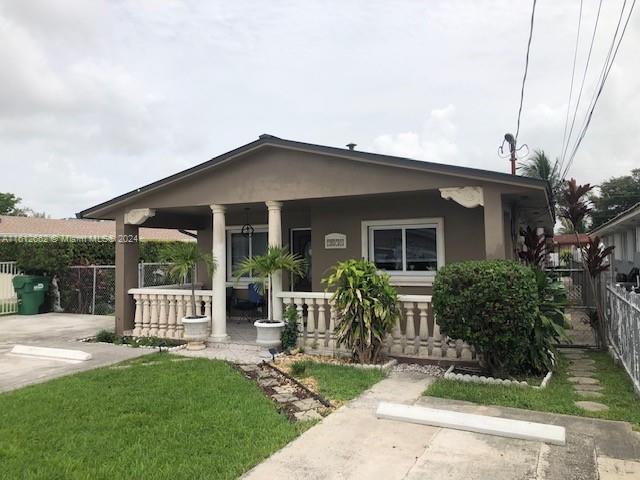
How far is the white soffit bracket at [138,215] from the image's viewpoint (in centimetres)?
970

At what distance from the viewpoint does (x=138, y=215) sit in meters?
Answer: 9.78

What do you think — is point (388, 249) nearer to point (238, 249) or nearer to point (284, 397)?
point (238, 249)

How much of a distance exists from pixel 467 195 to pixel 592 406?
10.6ft

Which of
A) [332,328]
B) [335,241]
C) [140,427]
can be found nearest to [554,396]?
[332,328]

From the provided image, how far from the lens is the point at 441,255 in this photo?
9.03 meters

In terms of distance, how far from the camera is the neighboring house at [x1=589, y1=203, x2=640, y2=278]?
13.9 metres

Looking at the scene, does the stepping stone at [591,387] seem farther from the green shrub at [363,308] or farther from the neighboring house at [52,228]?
the neighboring house at [52,228]

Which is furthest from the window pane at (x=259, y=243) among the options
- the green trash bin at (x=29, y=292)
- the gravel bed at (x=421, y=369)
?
the green trash bin at (x=29, y=292)

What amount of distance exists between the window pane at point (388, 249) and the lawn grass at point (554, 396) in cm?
→ 361

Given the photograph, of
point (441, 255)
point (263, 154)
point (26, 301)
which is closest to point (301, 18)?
point (263, 154)

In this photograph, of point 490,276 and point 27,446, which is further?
point 490,276

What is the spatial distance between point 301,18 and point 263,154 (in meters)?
2.73

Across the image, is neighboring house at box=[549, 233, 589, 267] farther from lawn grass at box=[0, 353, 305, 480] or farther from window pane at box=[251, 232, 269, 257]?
lawn grass at box=[0, 353, 305, 480]

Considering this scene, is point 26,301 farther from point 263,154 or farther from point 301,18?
point 301,18
